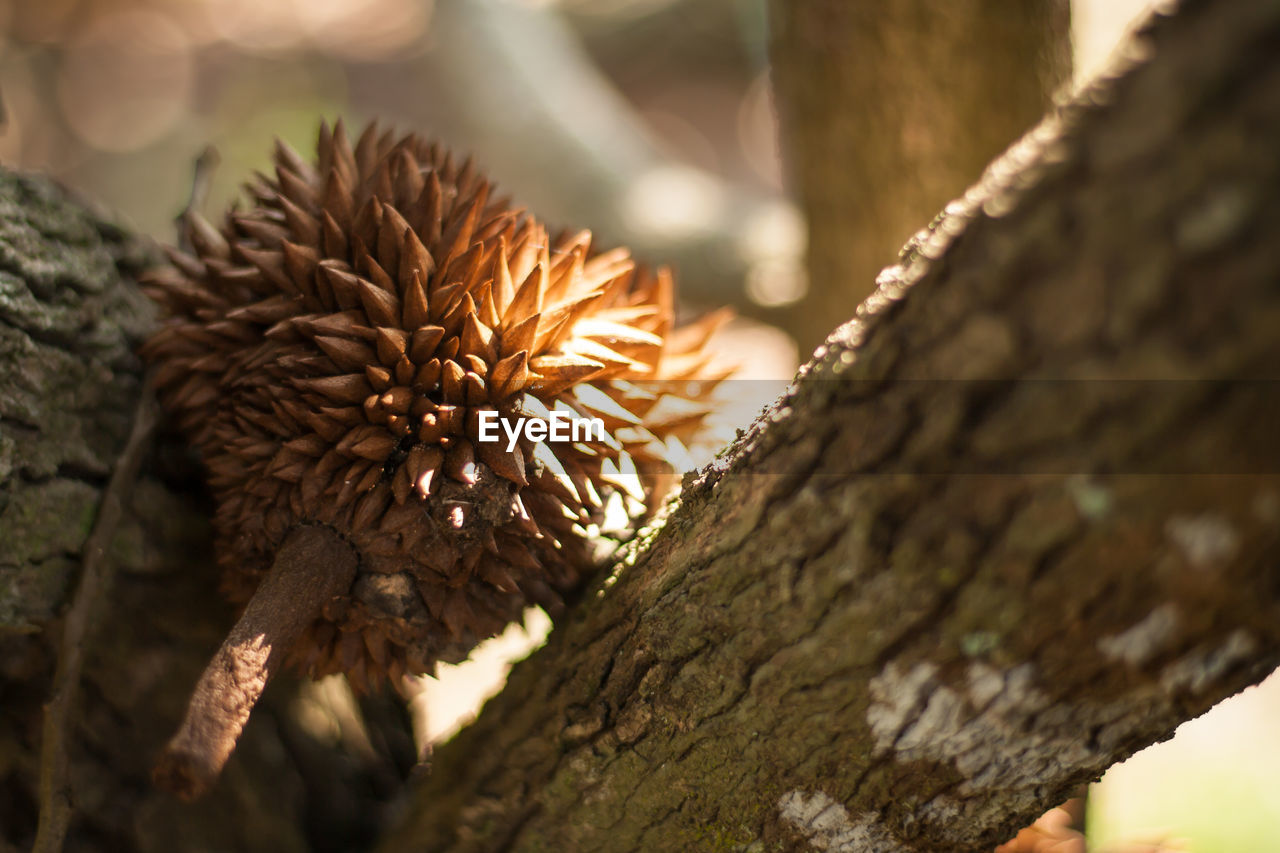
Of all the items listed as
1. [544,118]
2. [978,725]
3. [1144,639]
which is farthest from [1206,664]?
[544,118]

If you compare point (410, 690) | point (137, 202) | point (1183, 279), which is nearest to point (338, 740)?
point (410, 690)

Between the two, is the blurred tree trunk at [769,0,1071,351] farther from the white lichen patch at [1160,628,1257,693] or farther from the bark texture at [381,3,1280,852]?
the white lichen patch at [1160,628,1257,693]

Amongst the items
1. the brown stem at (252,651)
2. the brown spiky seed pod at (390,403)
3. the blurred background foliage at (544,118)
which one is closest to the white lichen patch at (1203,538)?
the brown spiky seed pod at (390,403)

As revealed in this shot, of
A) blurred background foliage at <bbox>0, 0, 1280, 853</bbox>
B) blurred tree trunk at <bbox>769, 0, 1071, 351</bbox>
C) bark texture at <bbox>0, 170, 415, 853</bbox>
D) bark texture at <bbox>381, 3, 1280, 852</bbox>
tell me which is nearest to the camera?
bark texture at <bbox>381, 3, 1280, 852</bbox>

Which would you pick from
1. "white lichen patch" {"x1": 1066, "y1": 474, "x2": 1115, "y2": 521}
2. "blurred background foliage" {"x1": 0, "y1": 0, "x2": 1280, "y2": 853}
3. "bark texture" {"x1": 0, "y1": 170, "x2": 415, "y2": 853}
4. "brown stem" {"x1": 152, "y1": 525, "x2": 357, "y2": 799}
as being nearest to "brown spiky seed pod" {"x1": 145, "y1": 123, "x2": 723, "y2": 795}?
"brown stem" {"x1": 152, "y1": 525, "x2": 357, "y2": 799}

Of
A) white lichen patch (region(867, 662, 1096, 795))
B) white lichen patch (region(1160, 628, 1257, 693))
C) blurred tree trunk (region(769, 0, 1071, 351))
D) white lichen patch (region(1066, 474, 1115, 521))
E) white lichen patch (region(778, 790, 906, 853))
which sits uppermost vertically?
blurred tree trunk (region(769, 0, 1071, 351))

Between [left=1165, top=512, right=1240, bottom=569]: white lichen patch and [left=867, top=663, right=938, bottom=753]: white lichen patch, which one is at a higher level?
[left=1165, top=512, right=1240, bottom=569]: white lichen patch

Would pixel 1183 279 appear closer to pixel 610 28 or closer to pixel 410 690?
pixel 410 690
